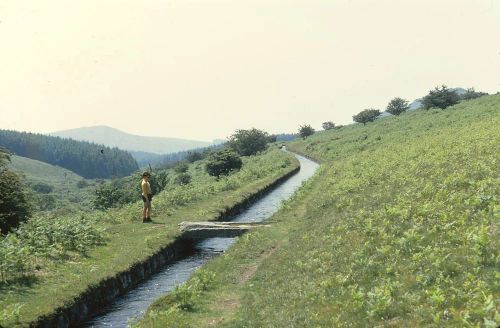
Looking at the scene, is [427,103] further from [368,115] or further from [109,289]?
[109,289]

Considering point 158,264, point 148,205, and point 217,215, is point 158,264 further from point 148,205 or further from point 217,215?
point 217,215

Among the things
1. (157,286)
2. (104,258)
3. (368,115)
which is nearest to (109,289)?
(157,286)

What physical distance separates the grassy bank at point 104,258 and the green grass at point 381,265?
404cm

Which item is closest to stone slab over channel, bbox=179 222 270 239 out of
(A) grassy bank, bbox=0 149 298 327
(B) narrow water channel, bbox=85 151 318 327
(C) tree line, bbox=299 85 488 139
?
(A) grassy bank, bbox=0 149 298 327

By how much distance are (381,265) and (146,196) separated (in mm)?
22581

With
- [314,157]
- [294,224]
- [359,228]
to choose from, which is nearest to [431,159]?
[294,224]

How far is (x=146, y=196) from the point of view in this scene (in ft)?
112

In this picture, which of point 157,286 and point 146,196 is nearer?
point 157,286

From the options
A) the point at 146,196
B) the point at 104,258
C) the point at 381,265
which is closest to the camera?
the point at 381,265

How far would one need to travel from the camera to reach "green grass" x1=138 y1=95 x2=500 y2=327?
456 inches

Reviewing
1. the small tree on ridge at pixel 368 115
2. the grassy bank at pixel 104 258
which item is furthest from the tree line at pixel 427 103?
the grassy bank at pixel 104 258

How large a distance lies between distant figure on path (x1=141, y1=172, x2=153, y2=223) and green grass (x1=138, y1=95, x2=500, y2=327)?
882 cm

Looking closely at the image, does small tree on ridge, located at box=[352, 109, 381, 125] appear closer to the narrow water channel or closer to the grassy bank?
the grassy bank

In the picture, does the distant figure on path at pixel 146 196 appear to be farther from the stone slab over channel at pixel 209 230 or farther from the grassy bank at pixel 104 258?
the stone slab over channel at pixel 209 230
